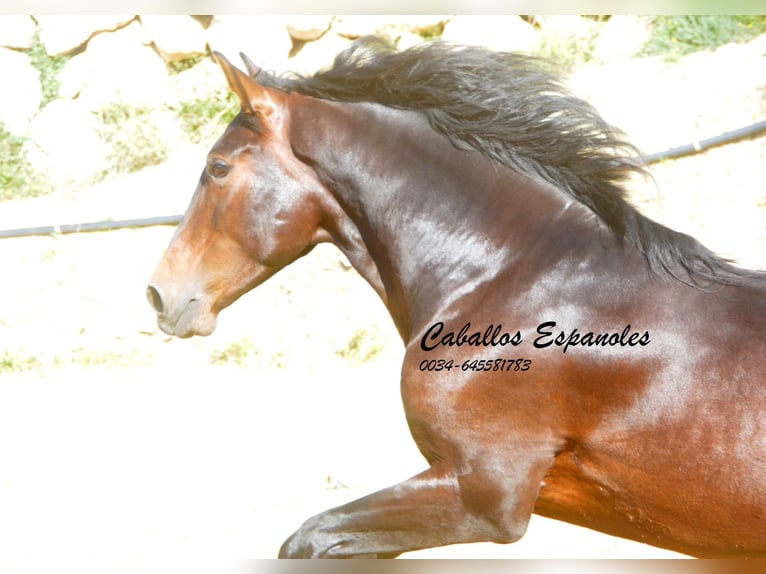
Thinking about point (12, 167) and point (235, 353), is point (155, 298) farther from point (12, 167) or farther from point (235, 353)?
point (12, 167)

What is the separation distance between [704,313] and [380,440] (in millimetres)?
3542

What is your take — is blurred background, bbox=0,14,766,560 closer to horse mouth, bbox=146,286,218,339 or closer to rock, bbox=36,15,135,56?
rock, bbox=36,15,135,56

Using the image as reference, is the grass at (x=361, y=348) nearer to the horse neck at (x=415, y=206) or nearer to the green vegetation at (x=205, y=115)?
the green vegetation at (x=205, y=115)

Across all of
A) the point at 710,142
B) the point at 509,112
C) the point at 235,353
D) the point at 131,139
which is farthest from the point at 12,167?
the point at 509,112

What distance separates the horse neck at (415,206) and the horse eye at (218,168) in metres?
0.24

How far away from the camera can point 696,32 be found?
827 centimetres

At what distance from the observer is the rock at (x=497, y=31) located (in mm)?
8391

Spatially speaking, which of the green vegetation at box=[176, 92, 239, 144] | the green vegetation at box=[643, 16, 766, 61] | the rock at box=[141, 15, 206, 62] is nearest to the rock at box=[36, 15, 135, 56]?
the rock at box=[141, 15, 206, 62]

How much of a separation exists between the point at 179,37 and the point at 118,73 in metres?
0.63

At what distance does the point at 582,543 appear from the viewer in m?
4.30

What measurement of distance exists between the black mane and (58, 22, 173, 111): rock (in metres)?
5.79

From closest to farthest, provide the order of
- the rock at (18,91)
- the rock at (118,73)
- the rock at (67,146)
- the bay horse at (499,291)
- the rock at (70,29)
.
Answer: the bay horse at (499,291)
the rock at (67,146)
the rock at (118,73)
the rock at (18,91)
the rock at (70,29)

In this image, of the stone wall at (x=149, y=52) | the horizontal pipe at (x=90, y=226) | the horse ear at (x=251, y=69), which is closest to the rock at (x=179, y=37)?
the stone wall at (x=149, y=52)

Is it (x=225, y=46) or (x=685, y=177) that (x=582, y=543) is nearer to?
(x=685, y=177)
